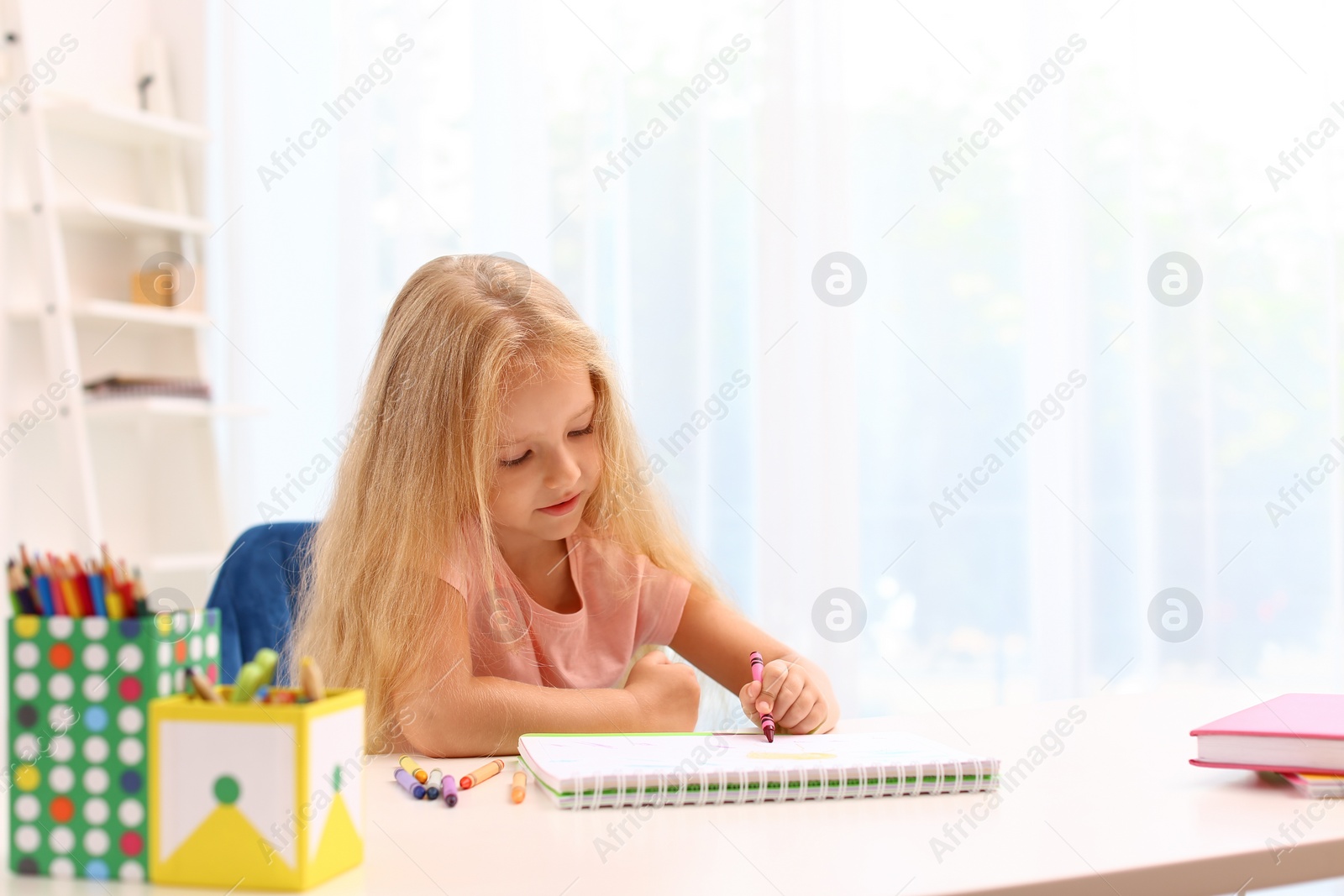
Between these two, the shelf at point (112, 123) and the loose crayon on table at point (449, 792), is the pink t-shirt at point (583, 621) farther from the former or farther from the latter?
the shelf at point (112, 123)

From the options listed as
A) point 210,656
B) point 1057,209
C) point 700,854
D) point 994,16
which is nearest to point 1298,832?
point 700,854

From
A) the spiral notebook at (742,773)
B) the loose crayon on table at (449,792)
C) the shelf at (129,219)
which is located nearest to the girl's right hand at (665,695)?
the spiral notebook at (742,773)

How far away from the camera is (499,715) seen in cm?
103

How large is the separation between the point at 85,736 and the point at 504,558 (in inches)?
29.0

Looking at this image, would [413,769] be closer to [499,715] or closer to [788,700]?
[499,715]

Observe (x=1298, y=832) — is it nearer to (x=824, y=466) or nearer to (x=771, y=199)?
(x=824, y=466)

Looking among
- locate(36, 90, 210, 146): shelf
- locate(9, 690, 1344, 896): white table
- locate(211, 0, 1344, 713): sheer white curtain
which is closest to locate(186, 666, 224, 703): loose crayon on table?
locate(9, 690, 1344, 896): white table

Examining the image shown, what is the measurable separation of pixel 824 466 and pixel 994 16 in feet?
3.24

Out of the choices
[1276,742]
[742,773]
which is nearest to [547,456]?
[742,773]

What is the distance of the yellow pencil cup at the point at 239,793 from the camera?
0.58m

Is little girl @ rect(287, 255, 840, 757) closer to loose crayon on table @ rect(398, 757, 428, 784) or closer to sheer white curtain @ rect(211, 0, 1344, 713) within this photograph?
loose crayon on table @ rect(398, 757, 428, 784)

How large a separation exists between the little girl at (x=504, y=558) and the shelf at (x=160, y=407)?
1277 mm

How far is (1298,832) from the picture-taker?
733 mm

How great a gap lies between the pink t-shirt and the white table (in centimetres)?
36
